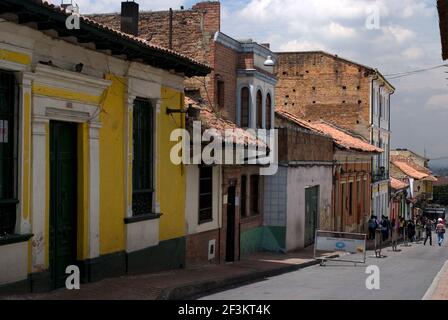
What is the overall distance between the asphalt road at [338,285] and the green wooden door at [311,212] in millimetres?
5425

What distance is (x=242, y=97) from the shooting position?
20.7 metres

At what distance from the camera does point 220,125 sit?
57.1 feet

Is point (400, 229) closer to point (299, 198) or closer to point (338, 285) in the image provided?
point (299, 198)

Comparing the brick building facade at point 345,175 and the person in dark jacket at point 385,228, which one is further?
the person in dark jacket at point 385,228

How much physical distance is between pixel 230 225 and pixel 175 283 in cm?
667

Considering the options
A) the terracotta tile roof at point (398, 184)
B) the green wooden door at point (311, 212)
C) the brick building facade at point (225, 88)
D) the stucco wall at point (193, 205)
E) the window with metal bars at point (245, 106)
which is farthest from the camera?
the terracotta tile roof at point (398, 184)

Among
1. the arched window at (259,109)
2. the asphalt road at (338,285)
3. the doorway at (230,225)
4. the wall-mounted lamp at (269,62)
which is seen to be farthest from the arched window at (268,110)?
the asphalt road at (338,285)

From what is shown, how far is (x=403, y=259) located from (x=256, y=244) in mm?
4925

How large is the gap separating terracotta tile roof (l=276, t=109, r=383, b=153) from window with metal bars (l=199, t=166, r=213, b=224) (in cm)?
1061

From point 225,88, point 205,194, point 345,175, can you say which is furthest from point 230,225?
point 345,175

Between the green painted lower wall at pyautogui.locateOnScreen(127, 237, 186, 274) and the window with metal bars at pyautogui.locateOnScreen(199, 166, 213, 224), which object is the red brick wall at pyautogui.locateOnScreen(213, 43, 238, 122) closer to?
the window with metal bars at pyautogui.locateOnScreen(199, 166, 213, 224)


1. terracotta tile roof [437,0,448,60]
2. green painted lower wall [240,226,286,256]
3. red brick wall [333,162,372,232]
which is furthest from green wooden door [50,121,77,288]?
red brick wall [333,162,372,232]

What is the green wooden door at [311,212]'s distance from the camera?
78.7 ft

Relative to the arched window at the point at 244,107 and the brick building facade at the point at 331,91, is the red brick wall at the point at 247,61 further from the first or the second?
the brick building facade at the point at 331,91
